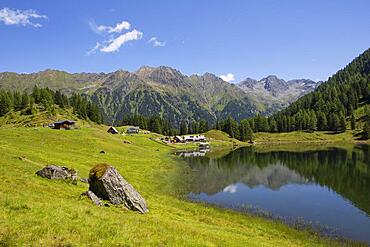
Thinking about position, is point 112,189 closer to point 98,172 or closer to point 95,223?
point 98,172

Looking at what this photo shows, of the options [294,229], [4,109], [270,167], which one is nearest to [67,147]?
[270,167]

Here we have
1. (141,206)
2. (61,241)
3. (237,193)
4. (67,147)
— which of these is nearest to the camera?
(61,241)

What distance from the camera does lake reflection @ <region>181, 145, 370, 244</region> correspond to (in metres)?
52.8

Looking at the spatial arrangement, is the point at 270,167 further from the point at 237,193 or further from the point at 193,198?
the point at 193,198

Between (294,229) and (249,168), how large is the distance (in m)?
71.6

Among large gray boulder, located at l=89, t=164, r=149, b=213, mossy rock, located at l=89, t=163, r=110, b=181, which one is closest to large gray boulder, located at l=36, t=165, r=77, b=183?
mossy rock, located at l=89, t=163, r=110, b=181

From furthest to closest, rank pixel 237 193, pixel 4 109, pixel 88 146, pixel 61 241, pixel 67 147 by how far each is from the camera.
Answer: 1. pixel 4 109
2. pixel 88 146
3. pixel 67 147
4. pixel 237 193
5. pixel 61 241

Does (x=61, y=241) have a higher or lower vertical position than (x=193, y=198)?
higher

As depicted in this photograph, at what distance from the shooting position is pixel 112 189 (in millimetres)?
34438

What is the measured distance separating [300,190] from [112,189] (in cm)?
5670

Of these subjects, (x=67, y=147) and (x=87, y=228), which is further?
(x=67, y=147)

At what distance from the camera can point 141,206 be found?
35.6 meters

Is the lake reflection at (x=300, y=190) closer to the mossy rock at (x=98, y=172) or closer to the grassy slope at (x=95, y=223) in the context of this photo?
the grassy slope at (x=95, y=223)

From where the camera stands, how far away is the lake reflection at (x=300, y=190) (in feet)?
173
